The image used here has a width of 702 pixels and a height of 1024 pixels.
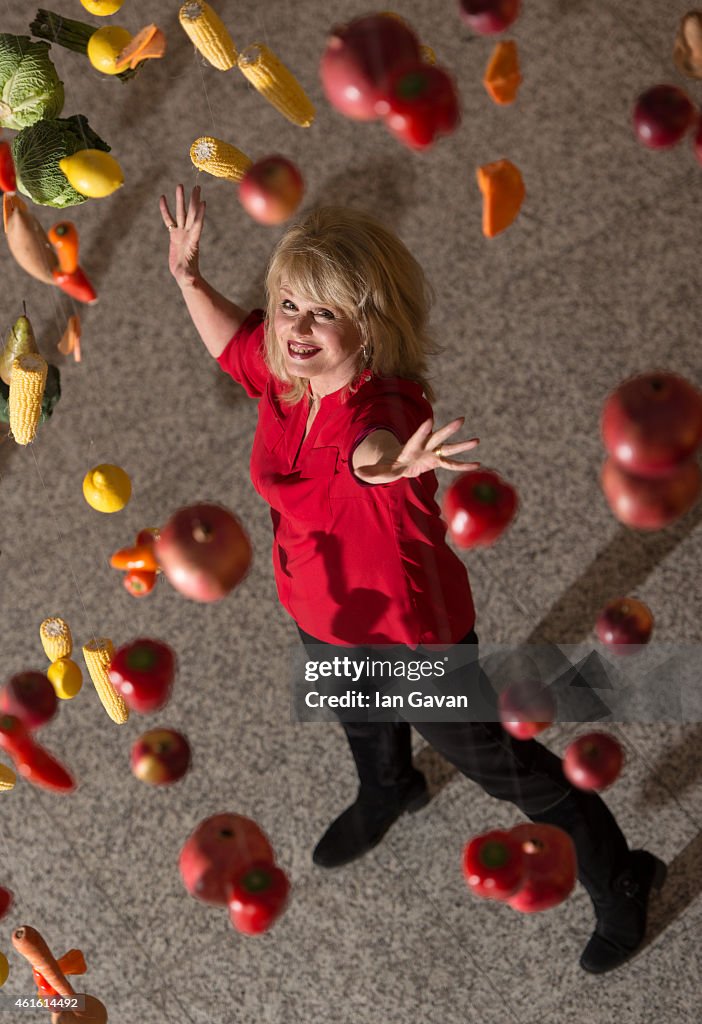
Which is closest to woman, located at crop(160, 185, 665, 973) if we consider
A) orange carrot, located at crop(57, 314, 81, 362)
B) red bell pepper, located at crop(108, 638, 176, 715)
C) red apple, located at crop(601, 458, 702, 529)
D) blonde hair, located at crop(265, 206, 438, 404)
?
blonde hair, located at crop(265, 206, 438, 404)

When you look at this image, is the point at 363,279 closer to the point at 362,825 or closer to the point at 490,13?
the point at 490,13

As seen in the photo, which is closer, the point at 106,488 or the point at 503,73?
the point at 503,73

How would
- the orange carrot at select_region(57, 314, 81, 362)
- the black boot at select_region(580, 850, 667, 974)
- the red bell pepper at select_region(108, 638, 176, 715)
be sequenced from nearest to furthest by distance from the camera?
the red bell pepper at select_region(108, 638, 176, 715)
the black boot at select_region(580, 850, 667, 974)
the orange carrot at select_region(57, 314, 81, 362)

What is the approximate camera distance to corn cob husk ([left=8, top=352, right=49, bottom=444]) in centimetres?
104

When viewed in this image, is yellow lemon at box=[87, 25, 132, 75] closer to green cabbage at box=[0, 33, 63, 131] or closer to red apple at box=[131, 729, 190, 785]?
green cabbage at box=[0, 33, 63, 131]

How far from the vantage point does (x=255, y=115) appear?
1.54 metres

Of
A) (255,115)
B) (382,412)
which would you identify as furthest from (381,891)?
(255,115)

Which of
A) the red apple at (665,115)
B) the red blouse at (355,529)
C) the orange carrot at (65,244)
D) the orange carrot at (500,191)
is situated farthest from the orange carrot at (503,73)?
the orange carrot at (65,244)

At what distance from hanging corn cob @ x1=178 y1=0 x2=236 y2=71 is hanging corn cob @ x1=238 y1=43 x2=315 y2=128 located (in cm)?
3

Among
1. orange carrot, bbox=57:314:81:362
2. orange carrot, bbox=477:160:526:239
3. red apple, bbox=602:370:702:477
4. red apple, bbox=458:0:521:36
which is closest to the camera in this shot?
red apple, bbox=602:370:702:477

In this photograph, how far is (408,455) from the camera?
779 mm

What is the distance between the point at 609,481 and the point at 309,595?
0.42 m

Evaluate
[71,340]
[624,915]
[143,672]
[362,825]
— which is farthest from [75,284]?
[624,915]

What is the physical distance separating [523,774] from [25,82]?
2.90 feet
